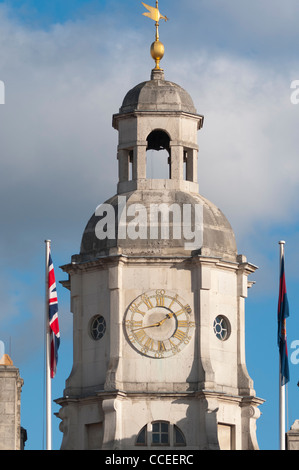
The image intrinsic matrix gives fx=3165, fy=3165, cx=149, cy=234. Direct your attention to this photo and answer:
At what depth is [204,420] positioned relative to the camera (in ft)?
449

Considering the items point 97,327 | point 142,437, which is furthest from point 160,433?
point 97,327

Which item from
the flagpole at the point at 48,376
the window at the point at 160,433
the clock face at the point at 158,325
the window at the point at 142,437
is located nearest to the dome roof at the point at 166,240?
the clock face at the point at 158,325

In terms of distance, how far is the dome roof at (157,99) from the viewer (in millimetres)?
142125

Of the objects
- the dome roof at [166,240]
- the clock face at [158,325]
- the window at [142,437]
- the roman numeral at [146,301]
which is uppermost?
the dome roof at [166,240]

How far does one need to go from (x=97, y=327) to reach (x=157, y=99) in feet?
35.8

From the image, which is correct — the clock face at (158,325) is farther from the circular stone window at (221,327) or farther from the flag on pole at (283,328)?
the flag on pole at (283,328)

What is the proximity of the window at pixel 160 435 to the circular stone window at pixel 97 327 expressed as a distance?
4804 mm

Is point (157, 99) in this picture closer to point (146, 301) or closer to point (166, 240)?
point (166, 240)

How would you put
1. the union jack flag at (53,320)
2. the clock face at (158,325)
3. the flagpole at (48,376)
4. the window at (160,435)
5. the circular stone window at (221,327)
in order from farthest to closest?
the circular stone window at (221,327), the clock face at (158,325), the window at (160,435), the union jack flag at (53,320), the flagpole at (48,376)

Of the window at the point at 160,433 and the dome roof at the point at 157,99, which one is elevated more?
the dome roof at the point at 157,99

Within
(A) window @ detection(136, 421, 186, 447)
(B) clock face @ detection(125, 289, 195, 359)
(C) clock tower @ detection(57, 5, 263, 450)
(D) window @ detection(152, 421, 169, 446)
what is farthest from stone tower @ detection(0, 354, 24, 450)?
(D) window @ detection(152, 421, 169, 446)
